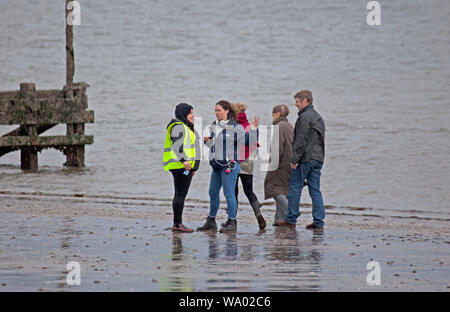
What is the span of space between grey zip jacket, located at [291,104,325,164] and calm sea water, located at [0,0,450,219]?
146 inches

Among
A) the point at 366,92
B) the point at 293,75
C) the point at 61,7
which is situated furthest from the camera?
the point at 61,7

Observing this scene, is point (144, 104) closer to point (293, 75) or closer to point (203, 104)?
point (203, 104)

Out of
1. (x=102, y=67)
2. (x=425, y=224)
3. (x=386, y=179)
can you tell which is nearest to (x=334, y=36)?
(x=102, y=67)

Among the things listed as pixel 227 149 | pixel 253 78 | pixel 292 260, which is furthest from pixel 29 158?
pixel 253 78

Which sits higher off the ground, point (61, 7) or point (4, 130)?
point (61, 7)

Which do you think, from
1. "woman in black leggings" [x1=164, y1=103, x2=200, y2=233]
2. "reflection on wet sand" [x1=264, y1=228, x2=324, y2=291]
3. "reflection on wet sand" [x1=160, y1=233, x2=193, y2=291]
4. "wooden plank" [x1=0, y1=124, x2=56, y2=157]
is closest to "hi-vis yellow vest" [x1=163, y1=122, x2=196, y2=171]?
"woman in black leggings" [x1=164, y1=103, x2=200, y2=233]

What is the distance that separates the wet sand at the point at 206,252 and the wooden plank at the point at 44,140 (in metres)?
6.16

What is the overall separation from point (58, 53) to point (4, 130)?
29137mm

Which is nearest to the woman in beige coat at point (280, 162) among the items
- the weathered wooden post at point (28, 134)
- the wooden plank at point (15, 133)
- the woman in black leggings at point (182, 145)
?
the woman in black leggings at point (182, 145)

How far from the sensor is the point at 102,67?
5650 cm

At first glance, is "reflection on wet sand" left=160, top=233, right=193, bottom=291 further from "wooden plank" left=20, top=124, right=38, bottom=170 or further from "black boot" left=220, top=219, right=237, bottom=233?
"wooden plank" left=20, top=124, right=38, bottom=170

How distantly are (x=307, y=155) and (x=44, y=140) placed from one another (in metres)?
9.96

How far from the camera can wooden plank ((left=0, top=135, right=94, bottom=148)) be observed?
20.2m

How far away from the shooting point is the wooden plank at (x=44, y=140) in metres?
20.2
